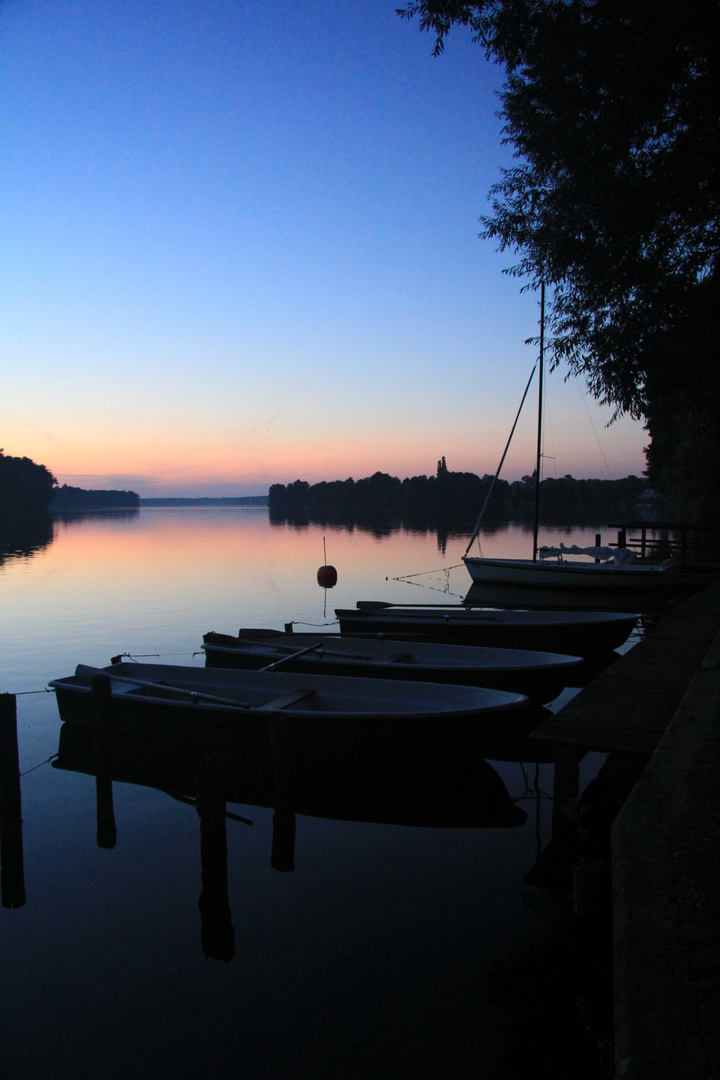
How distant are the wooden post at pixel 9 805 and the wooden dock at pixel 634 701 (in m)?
5.68

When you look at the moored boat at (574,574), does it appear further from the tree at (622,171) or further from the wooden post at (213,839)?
the wooden post at (213,839)

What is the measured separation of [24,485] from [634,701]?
162 meters

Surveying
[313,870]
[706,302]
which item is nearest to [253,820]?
[313,870]

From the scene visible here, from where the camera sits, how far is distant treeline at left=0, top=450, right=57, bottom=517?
478 feet

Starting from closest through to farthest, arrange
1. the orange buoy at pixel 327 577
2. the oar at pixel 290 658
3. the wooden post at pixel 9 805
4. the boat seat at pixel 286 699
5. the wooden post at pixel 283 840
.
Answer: the wooden post at pixel 9 805
the wooden post at pixel 283 840
the boat seat at pixel 286 699
the oar at pixel 290 658
the orange buoy at pixel 327 577

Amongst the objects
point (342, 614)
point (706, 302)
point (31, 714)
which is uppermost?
point (706, 302)

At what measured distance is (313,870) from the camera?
7586 mm

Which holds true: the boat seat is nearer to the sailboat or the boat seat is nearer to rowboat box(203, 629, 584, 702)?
rowboat box(203, 629, 584, 702)

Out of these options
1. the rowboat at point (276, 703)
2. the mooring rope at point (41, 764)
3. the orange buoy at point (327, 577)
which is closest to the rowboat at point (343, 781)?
the rowboat at point (276, 703)

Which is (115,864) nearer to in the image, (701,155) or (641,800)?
(641,800)

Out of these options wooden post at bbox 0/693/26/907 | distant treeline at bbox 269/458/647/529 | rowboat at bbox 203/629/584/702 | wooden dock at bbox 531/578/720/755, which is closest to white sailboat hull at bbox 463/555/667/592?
rowboat at bbox 203/629/584/702

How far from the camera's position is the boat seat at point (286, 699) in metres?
9.85

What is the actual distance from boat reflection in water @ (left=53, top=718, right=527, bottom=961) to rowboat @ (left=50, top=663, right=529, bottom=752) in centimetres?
27

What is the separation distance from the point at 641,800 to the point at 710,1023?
1.99 m
